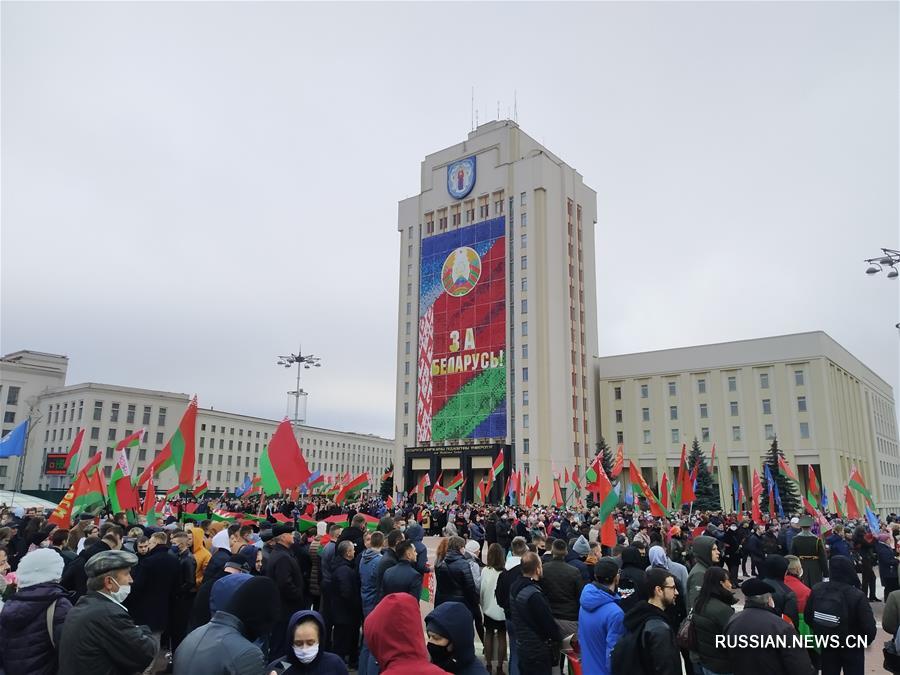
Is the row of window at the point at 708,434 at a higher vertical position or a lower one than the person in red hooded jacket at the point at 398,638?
higher

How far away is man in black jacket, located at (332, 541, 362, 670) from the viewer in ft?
28.6

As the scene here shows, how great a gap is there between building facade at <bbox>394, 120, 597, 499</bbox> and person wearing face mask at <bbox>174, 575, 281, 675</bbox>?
2132 inches

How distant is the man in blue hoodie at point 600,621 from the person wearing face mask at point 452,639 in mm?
2268

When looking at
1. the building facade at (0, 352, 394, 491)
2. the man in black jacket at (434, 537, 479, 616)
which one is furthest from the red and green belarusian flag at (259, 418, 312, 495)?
the building facade at (0, 352, 394, 491)

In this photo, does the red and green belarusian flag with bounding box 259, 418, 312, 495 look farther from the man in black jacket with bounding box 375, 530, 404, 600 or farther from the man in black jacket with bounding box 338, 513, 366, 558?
the man in black jacket with bounding box 375, 530, 404, 600

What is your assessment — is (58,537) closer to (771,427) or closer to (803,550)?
(803,550)

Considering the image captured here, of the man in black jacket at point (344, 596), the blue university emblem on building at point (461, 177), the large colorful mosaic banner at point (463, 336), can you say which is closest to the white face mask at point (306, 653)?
the man in black jacket at point (344, 596)

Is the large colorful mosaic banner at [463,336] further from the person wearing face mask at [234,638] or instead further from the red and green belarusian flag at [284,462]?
the person wearing face mask at [234,638]

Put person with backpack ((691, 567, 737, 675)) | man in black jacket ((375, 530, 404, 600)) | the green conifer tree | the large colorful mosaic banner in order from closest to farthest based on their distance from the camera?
1. person with backpack ((691, 567, 737, 675))
2. man in black jacket ((375, 530, 404, 600))
3. the green conifer tree
4. the large colorful mosaic banner

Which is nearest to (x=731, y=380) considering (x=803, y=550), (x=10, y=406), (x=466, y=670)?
(x=803, y=550)

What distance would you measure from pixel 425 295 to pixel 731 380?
102 feet

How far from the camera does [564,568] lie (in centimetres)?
749

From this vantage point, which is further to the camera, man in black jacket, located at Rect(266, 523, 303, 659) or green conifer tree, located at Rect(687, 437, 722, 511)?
green conifer tree, located at Rect(687, 437, 722, 511)

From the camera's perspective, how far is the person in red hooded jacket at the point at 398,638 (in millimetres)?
3609
